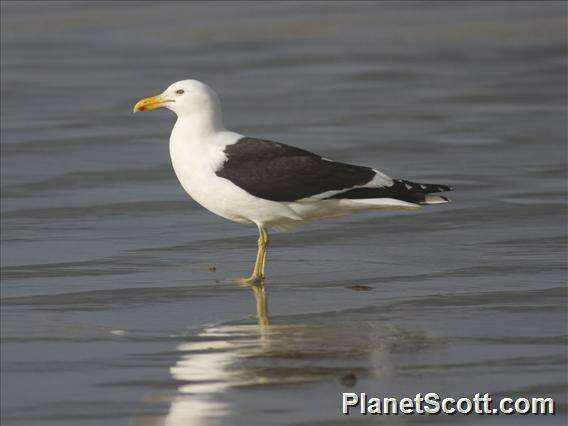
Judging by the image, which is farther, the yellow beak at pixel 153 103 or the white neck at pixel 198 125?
the yellow beak at pixel 153 103

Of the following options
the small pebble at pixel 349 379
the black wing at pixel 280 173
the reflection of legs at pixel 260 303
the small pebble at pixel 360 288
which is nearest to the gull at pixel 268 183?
the black wing at pixel 280 173

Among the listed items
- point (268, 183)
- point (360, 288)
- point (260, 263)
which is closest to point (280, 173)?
point (268, 183)

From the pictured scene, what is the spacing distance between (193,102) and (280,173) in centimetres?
80

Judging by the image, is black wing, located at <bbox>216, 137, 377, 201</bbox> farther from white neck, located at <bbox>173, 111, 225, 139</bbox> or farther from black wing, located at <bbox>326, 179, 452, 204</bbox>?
white neck, located at <bbox>173, 111, 225, 139</bbox>

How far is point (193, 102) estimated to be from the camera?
396 inches

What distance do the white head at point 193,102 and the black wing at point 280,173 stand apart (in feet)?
1.08

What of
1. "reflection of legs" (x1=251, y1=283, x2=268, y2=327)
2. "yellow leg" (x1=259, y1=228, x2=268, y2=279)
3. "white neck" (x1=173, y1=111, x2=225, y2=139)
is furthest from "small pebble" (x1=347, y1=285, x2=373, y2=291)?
"white neck" (x1=173, y1=111, x2=225, y2=139)

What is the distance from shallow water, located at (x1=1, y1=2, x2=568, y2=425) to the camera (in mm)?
7184

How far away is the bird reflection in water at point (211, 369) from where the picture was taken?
265 inches

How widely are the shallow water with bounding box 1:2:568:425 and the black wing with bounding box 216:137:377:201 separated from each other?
56 centimetres

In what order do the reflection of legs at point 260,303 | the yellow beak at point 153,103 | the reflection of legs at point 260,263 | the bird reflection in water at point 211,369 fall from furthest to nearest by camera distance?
→ the yellow beak at point 153,103 < the reflection of legs at point 260,263 < the reflection of legs at point 260,303 < the bird reflection in water at point 211,369

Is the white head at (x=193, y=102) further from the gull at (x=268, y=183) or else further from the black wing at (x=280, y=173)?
the black wing at (x=280, y=173)

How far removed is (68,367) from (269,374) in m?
0.99

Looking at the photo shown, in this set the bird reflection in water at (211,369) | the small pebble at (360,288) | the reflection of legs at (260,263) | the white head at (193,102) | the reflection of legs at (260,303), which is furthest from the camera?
the white head at (193,102)
